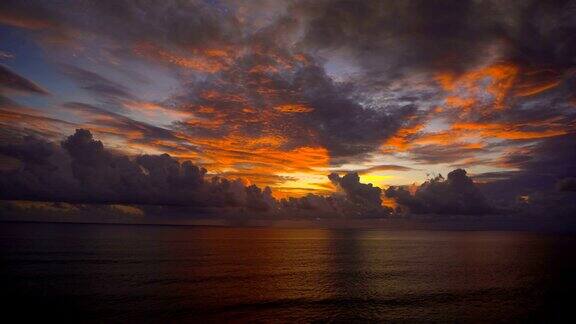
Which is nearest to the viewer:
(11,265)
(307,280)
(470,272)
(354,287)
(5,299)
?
(5,299)

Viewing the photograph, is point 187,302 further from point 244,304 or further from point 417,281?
point 417,281

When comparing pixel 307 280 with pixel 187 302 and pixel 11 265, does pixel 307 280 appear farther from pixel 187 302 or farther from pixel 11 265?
pixel 11 265

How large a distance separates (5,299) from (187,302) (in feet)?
87.6

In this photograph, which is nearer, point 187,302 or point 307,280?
point 187,302

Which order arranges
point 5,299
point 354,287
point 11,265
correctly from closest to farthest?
point 5,299 < point 354,287 < point 11,265

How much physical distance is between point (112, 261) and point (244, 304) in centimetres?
6289

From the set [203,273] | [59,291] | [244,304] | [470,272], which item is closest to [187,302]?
[244,304]

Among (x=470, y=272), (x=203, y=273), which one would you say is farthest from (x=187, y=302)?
(x=470, y=272)

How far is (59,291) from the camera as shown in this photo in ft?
197

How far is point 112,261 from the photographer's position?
10150cm

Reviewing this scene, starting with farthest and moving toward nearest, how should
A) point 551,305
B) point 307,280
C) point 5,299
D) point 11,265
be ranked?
point 11,265
point 307,280
point 551,305
point 5,299

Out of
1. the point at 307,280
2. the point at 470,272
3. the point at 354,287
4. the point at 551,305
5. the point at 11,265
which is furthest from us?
the point at 470,272

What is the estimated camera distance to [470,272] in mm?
99625

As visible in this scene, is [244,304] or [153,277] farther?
[153,277]
